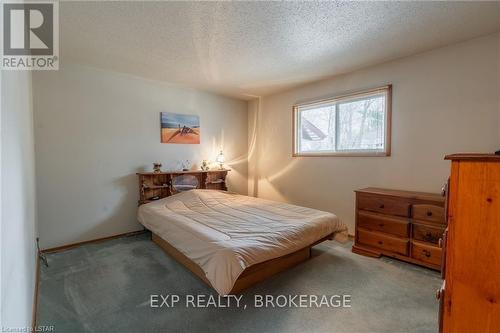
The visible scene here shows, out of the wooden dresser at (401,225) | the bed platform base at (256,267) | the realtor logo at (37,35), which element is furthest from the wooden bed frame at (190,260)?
the realtor logo at (37,35)

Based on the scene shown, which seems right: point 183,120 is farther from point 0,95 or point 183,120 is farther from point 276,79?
point 0,95

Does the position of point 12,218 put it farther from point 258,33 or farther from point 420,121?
point 420,121

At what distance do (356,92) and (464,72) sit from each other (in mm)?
1153

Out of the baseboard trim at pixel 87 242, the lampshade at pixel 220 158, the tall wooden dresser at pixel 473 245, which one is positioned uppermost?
the lampshade at pixel 220 158

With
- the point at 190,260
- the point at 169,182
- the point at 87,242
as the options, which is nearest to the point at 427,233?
the point at 190,260

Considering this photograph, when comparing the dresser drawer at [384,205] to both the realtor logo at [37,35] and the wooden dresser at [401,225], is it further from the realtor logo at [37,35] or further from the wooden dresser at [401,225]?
the realtor logo at [37,35]

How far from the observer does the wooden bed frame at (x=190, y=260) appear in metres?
2.18

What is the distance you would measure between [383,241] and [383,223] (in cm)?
21

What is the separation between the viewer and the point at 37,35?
Answer: 2291mm

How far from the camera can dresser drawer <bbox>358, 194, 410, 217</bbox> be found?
2643mm

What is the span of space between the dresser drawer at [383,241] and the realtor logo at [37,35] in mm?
3555

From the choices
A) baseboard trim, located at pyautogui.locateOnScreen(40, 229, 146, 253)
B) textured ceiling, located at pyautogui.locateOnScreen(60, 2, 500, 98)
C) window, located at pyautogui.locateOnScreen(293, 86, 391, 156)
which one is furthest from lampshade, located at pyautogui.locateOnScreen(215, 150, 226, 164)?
baseboard trim, located at pyautogui.locateOnScreen(40, 229, 146, 253)

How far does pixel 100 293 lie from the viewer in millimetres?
2084

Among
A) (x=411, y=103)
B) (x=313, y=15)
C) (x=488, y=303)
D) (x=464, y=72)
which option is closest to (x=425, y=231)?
(x=411, y=103)
